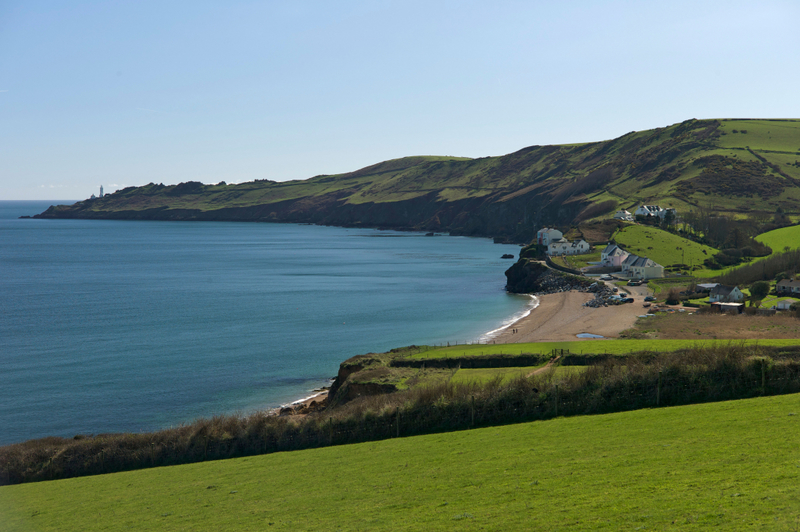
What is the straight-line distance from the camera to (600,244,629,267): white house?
352 ft

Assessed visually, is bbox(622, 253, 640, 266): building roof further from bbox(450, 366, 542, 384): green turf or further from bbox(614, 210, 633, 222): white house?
bbox(450, 366, 542, 384): green turf

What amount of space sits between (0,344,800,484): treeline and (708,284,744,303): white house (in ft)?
167

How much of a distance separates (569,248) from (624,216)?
29427mm

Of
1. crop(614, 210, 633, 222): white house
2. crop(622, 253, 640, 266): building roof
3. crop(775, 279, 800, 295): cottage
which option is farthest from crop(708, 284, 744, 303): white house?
crop(614, 210, 633, 222): white house

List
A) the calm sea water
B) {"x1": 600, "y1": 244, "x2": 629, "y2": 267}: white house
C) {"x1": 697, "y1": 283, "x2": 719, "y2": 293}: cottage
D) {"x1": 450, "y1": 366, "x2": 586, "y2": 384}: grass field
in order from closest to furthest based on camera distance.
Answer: {"x1": 450, "y1": 366, "x2": 586, "y2": 384}: grass field
the calm sea water
{"x1": 697, "y1": 283, "x2": 719, "y2": 293}: cottage
{"x1": 600, "y1": 244, "x2": 629, "y2": 267}: white house

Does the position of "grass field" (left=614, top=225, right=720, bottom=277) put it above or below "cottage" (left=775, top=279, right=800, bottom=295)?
above

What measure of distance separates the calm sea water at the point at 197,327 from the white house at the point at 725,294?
84.2 ft

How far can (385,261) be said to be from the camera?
15000 cm

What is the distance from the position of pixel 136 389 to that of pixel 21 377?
39.1 feet

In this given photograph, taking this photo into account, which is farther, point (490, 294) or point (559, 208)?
point (559, 208)

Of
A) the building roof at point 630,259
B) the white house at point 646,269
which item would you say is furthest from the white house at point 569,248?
the white house at point 646,269

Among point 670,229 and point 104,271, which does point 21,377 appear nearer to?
point 104,271

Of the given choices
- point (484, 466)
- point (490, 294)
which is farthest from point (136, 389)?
point (490, 294)

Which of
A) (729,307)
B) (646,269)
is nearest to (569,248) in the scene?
(646,269)
